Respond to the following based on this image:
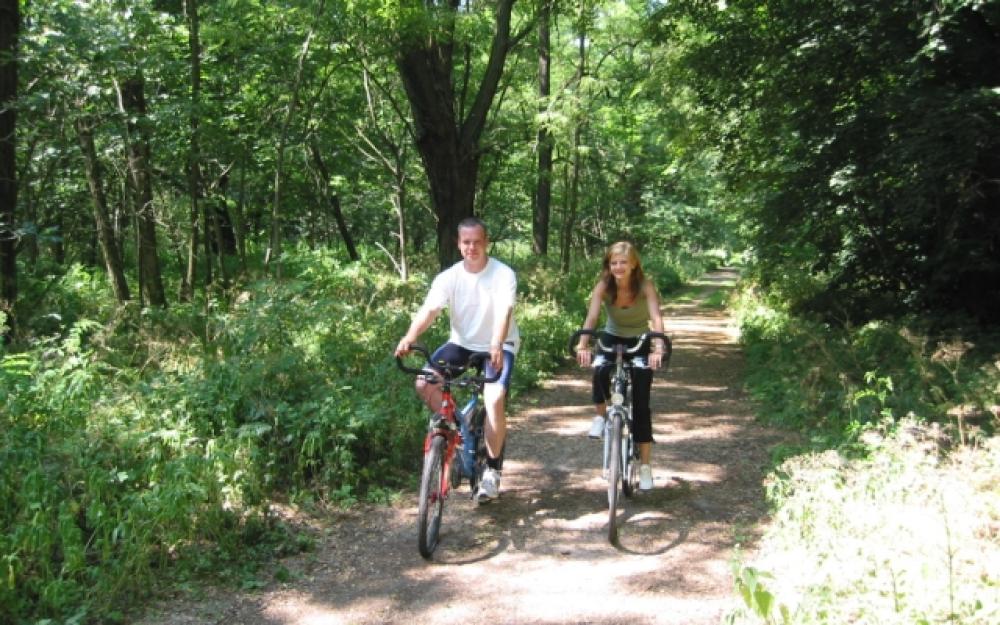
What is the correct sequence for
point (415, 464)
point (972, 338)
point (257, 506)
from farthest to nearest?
point (972, 338) < point (415, 464) < point (257, 506)

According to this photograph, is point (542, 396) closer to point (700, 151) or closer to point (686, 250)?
point (700, 151)

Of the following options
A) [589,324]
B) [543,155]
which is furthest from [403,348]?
[543,155]

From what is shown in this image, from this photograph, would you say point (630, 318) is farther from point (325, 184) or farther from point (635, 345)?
point (325, 184)

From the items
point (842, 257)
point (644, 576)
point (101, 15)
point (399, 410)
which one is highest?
point (101, 15)

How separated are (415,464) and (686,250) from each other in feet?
108

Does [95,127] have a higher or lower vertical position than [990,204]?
higher

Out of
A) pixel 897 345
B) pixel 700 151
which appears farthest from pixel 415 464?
pixel 700 151

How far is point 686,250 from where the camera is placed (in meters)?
37.4

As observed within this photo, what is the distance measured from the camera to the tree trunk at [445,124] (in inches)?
430

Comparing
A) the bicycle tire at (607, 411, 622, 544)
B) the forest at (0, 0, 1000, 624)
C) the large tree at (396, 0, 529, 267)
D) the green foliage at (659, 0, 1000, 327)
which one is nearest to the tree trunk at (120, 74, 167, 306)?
the forest at (0, 0, 1000, 624)

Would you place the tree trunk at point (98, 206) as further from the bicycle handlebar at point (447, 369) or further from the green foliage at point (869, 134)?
the green foliage at point (869, 134)

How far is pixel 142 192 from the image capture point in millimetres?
11023

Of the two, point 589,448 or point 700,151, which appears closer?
point 589,448

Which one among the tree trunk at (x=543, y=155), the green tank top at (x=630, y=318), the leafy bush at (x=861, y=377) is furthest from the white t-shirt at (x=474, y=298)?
the tree trunk at (x=543, y=155)
